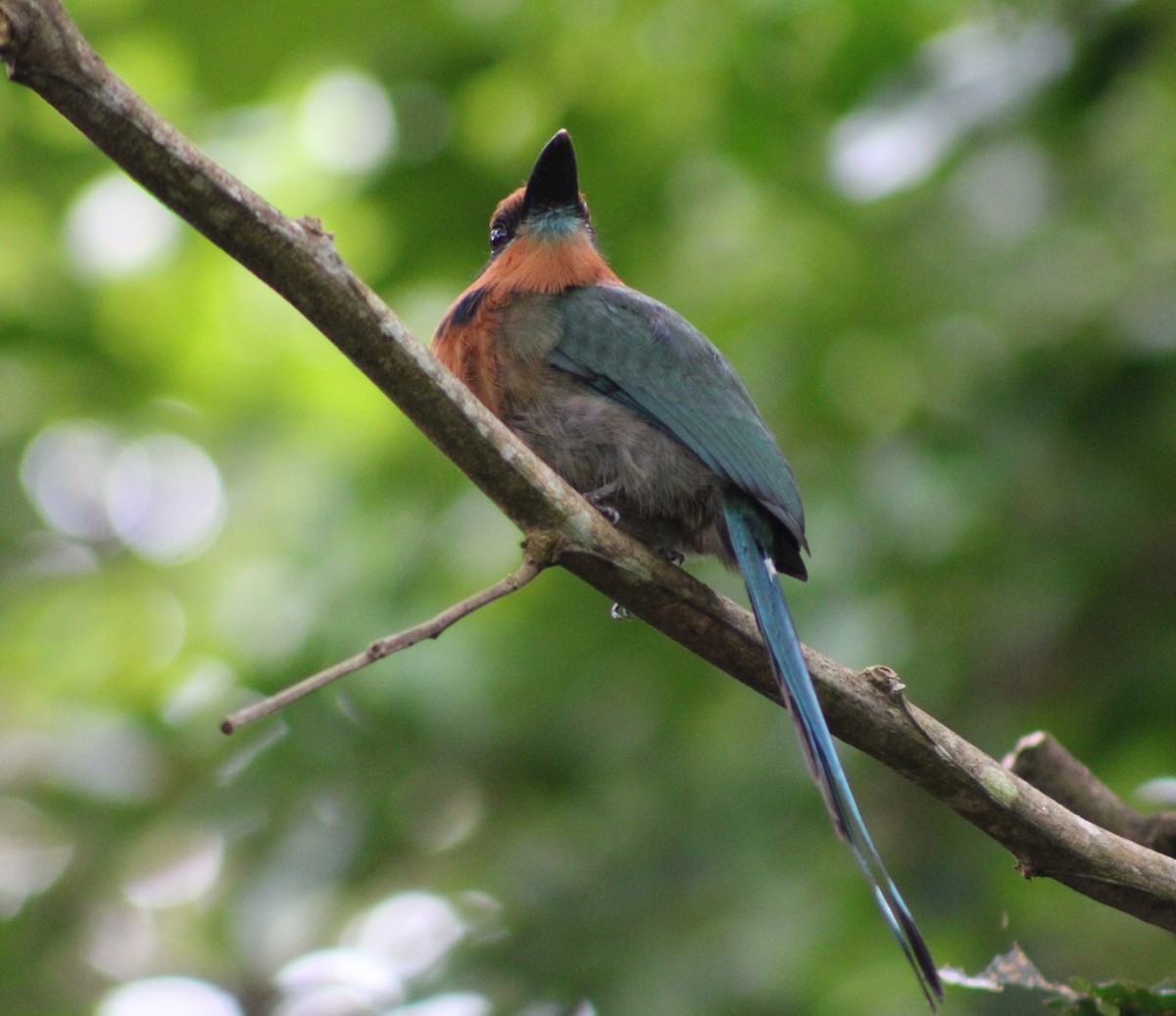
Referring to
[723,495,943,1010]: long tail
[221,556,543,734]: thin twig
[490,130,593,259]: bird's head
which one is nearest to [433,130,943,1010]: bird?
[490,130,593,259]: bird's head

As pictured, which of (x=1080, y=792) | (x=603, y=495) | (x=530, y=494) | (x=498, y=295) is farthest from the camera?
(x=498, y=295)

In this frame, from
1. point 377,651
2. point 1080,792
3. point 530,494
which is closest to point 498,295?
point 530,494

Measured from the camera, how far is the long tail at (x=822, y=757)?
2035 millimetres

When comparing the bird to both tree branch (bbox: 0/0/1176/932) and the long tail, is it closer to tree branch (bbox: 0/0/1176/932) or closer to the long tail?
the long tail

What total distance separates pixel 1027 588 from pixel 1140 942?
1079 millimetres

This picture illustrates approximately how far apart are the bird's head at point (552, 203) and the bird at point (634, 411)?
0.43 ft

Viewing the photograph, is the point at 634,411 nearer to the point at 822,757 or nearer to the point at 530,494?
the point at 530,494

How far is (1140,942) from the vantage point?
3.99m

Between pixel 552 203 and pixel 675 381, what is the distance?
70 cm

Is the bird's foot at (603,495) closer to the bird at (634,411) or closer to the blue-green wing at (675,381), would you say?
the bird at (634,411)

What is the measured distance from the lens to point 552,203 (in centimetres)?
354

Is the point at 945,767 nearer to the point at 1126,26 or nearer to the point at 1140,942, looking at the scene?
the point at 1140,942

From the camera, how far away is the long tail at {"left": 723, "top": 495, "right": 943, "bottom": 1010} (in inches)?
80.1

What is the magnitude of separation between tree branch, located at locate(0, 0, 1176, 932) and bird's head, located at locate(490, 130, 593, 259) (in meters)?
1.34
